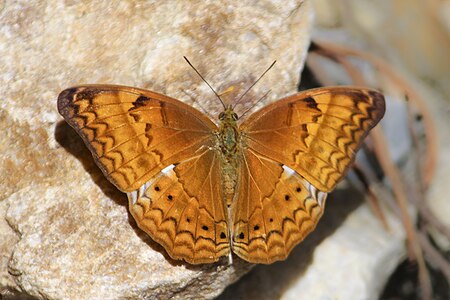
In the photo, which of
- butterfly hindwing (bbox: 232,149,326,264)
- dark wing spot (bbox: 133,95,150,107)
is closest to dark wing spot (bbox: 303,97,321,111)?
butterfly hindwing (bbox: 232,149,326,264)

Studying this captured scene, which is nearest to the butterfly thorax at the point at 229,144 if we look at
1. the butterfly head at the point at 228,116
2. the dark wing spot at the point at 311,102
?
the butterfly head at the point at 228,116

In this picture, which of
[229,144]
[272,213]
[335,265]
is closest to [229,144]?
[229,144]

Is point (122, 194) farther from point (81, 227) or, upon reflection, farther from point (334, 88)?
point (334, 88)

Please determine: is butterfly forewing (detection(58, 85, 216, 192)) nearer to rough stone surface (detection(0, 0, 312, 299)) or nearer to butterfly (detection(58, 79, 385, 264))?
butterfly (detection(58, 79, 385, 264))

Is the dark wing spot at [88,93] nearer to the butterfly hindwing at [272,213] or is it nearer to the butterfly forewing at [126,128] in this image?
the butterfly forewing at [126,128]

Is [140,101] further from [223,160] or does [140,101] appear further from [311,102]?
[311,102]
